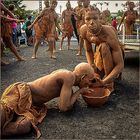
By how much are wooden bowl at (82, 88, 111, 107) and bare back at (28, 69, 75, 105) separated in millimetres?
448

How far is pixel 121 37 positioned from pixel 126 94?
12.4 feet

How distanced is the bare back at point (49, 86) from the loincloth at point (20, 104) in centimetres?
12

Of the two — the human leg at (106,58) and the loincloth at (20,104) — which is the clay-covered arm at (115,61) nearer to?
the human leg at (106,58)

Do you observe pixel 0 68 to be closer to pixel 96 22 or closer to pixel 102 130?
pixel 96 22

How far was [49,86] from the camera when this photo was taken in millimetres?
3873

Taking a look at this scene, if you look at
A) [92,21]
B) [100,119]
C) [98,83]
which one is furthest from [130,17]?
[100,119]

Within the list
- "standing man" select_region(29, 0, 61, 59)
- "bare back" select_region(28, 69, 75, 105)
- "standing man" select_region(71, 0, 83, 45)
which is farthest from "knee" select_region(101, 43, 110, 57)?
"standing man" select_region(71, 0, 83, 45)

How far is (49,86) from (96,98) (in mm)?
639

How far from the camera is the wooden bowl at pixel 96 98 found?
416 cm

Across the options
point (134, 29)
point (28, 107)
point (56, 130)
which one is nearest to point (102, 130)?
point (56, 130)

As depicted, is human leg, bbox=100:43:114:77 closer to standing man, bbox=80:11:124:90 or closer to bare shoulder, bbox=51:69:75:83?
standing man, bbox=80:11:124:90

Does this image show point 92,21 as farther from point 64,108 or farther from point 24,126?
point 24,126

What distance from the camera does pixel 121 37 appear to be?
27.7ft

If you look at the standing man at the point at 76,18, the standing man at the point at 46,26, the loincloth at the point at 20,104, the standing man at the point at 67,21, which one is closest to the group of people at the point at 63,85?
the loincloth at the point at 20,104
